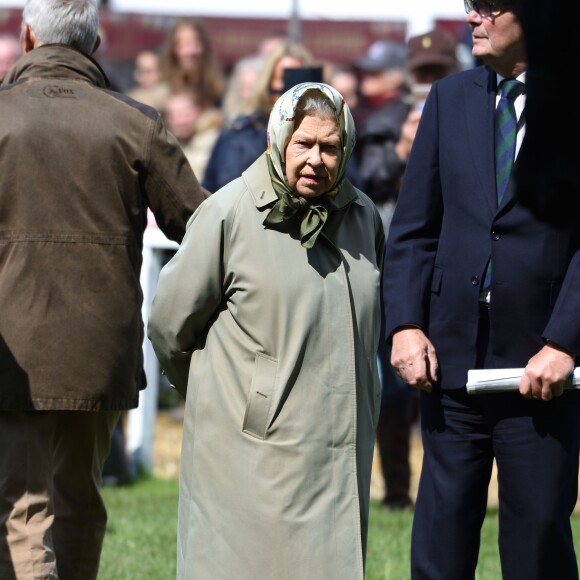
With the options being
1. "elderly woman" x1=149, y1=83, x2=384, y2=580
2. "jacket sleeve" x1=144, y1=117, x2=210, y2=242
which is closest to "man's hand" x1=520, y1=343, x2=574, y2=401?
"elderly woman" x1=149, y1=83, x2=384, y2=580

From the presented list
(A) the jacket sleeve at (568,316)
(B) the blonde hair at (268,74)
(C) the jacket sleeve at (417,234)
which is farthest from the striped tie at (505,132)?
(B) the blonde hair at (268,74)

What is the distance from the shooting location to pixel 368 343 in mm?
4844

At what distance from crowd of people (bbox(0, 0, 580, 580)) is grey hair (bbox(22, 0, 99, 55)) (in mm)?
106

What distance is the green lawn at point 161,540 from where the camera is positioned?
6.52m

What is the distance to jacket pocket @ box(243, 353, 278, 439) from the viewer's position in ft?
15.2

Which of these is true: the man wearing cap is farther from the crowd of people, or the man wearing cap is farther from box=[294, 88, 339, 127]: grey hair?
box=[294, 88, 339, 127]: grey hair

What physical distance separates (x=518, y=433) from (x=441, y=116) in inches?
41.5

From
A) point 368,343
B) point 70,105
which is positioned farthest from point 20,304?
point 368,343

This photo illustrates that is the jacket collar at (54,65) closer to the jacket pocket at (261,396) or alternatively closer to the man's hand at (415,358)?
the jacket pocket at (261,396)

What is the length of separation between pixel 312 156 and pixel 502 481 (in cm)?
118

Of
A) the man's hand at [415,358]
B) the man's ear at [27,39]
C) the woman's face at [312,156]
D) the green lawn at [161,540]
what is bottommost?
the green lawn at [161,540]

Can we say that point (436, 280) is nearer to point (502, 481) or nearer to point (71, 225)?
point (502, 481)

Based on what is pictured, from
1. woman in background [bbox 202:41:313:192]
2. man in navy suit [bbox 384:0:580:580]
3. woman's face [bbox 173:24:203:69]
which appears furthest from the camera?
woman's face [bbox 173:24:203:69]

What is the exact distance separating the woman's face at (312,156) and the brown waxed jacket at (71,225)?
71 centimetres
